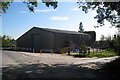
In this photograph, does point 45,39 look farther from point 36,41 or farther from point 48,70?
point 48,70

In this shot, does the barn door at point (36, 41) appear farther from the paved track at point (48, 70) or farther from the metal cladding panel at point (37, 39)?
the paved track at point (48, 70)

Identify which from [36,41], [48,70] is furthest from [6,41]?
[48,70]

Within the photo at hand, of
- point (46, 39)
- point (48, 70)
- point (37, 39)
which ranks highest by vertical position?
point (37, 39)

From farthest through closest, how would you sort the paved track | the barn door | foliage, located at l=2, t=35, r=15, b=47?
1. foliage, located at l=2, t=35, r=15, b=47
2. the barn door
3. the paved track

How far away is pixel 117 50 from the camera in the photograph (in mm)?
9062

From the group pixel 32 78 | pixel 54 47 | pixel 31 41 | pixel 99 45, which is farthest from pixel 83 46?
pixel 31 41

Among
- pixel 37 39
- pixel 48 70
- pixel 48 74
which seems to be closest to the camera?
pixel 48 74

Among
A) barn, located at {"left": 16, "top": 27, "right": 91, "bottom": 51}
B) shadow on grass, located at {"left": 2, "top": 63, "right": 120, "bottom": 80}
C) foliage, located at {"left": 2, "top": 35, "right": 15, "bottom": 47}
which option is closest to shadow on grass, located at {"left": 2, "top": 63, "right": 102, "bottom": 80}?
shadow on grass, located at {"left": 2, "top": 63, "right": 120, "bottom": 80}

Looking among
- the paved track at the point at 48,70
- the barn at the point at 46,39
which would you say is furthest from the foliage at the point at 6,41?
the paved track at the point at 48,70

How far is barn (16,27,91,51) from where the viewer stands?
30.8 m

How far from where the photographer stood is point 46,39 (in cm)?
3150

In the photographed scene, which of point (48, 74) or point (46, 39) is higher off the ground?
point (46, 39)

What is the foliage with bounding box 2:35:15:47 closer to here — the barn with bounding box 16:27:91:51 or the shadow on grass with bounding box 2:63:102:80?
the barn with bounding box 16:27:91:51

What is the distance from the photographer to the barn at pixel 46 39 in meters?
30.8
